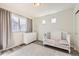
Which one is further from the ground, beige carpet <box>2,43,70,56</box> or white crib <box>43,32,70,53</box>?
white crib <box>43,32,70,53</box>

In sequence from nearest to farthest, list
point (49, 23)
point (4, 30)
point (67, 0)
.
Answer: point (67, 0) → point (4, 30) → point (49, 23)

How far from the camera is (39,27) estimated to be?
421cm

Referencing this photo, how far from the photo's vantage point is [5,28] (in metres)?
2.32

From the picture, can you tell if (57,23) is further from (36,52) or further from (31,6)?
(36,52)

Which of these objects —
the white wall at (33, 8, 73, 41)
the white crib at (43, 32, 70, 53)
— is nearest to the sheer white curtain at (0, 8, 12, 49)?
the white crib at (43, 32, 70, 53)

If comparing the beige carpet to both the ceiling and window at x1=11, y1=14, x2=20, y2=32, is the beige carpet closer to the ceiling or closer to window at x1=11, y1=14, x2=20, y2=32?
window at x1=11, y1=14, x2=20, y2=32

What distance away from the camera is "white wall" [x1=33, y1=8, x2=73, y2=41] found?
278 cm

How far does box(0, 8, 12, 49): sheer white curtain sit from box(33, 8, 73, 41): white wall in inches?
86.3

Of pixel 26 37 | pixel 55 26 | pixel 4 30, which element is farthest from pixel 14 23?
pixel 55 26

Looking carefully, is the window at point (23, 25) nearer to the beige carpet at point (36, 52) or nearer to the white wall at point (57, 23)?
the white wall at point (57, 23)

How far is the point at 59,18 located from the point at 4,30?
2.99 m

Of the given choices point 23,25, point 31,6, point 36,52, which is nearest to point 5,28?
point 23,25

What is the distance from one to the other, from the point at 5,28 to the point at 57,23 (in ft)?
9.33

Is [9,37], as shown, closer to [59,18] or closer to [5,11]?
[5,11]
